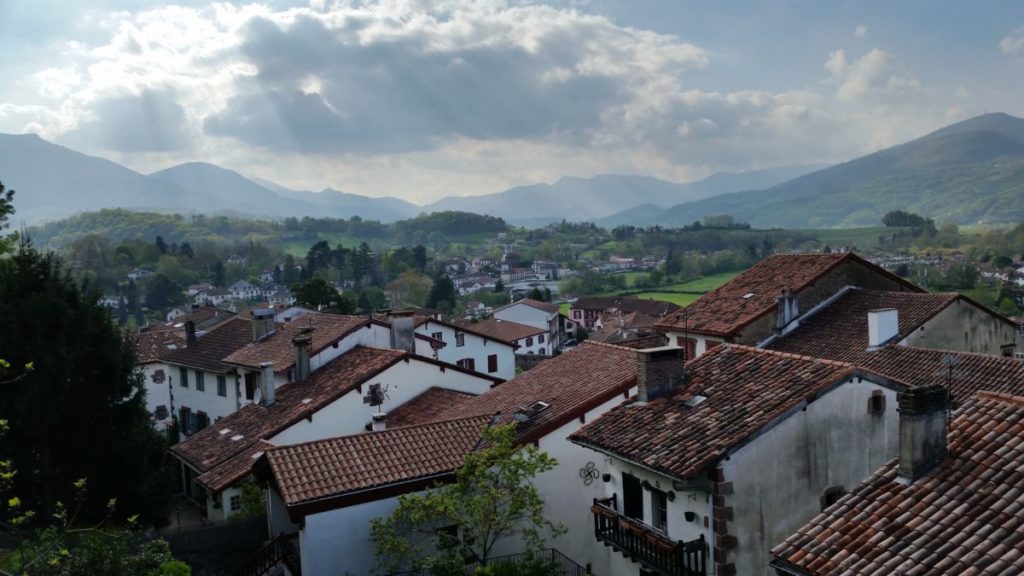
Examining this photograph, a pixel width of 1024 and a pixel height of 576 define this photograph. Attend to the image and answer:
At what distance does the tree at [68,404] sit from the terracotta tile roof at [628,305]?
87.9 metres

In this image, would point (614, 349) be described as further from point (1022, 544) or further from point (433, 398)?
point (1022, 544)

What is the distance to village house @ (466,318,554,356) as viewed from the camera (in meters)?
88.5

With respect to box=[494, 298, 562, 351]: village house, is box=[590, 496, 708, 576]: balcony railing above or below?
above

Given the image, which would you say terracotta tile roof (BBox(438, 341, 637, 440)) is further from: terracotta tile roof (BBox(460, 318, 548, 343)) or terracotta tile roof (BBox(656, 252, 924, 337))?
terracotta tile roof (BBox(460, 318, 548, 343))

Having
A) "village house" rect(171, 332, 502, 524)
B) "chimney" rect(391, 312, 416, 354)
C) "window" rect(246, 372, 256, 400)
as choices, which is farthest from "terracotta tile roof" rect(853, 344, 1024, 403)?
"window" rect(246, 372, 256, 400)

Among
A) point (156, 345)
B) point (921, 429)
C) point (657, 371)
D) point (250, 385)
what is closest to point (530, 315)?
point (156, 345)

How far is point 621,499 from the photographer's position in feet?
58.1

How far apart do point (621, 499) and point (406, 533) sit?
5.14 metres

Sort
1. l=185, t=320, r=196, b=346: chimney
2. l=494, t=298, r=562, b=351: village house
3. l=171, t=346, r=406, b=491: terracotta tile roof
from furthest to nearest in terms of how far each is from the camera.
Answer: l=494, t=298, r=562, b=351: village house → l=185, t=320, r=196, b=346: chimney → l=171, t=346, r=406, b=491: terracotta tile roof

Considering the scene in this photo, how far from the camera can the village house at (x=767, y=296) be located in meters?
30.0

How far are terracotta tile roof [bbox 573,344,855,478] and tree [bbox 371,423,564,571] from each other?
172 cm

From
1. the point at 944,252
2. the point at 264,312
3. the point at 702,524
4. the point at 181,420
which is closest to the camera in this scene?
the point at 702,524


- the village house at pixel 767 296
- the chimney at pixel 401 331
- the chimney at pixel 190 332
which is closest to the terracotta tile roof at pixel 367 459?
the village house at pixel 767 296

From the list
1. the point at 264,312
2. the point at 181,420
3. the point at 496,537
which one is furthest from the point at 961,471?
the point at 181,420
